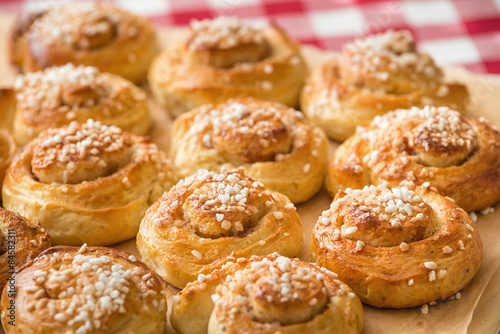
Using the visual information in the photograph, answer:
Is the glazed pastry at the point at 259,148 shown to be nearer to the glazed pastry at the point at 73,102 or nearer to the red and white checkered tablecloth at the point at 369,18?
the glazed pastry at the point at 73,102

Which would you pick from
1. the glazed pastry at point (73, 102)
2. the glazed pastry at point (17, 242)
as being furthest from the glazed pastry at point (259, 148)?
the glazed pastry at point (17, 242)

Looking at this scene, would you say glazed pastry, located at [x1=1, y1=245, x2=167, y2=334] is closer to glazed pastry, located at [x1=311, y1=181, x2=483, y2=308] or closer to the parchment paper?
the parchment paper

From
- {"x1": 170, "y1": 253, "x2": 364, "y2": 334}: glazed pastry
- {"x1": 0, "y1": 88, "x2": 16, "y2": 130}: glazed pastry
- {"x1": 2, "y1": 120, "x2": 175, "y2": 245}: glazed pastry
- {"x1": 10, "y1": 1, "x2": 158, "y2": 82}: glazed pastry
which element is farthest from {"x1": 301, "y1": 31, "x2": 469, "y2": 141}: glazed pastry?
{"x1": 0, "y1": 88, "x2": 16, "y2": 130}: glazed pastry

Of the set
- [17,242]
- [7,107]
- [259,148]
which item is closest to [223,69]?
[259,148]

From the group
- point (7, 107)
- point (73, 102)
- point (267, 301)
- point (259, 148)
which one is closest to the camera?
point (267, 301)

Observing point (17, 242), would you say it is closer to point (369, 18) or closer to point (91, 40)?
point (91, 40)

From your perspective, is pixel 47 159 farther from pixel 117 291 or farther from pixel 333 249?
pixel 333 249
